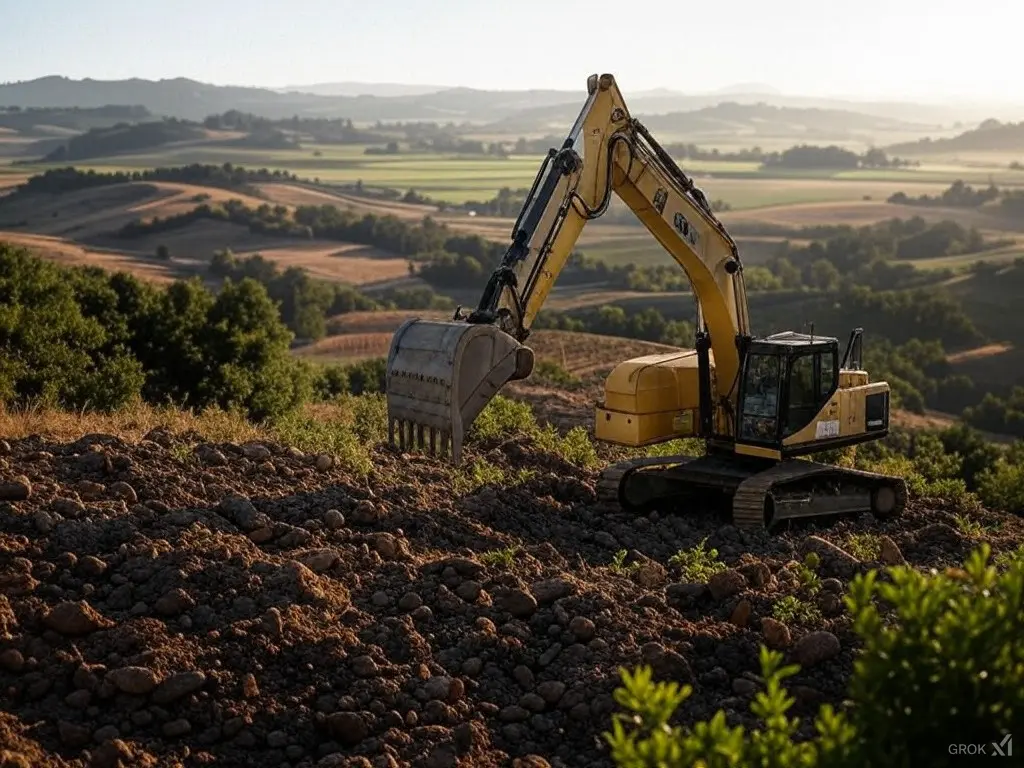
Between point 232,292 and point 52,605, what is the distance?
1435 cm

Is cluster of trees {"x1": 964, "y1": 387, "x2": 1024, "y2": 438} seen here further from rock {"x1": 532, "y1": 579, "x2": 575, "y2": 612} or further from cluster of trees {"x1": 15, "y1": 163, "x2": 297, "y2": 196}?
cluster of trees {"x1": 15, "y1": 163, "x2": 297, "y2": 196}

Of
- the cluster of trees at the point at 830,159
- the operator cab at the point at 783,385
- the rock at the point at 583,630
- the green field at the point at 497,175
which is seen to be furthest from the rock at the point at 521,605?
the cluster of trees at the point at 830,159

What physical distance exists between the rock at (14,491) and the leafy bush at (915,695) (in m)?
7.22

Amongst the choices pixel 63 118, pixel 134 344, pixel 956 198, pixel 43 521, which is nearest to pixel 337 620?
pixel 43 521

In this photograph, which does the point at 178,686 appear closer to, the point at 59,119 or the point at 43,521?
the point at 43,521

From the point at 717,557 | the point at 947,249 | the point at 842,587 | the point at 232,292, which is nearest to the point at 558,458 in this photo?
the point at 717,557

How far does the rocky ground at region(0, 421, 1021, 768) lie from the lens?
7.40 m

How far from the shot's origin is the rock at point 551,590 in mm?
9109

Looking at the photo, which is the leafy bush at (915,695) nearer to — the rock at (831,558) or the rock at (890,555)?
the rock at (831,558)

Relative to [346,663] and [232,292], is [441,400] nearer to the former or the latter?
[346,663]

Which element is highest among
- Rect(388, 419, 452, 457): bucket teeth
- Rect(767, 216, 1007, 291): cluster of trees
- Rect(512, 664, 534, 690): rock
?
Rect(388, 419, 452, 457): bucket teeth

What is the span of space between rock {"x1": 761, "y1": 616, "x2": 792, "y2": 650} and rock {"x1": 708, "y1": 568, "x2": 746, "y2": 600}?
739 mm

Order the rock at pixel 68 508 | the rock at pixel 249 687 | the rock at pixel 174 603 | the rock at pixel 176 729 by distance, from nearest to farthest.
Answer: the rock at pixel 176 729
the rock at pixel 249 687
the rock at pixel 174 603
the rock at pixel 68 508

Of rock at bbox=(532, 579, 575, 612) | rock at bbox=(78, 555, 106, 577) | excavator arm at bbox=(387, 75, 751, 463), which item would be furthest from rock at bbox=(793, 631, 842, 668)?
rock at bbox=(78, 555, 106, 577)
